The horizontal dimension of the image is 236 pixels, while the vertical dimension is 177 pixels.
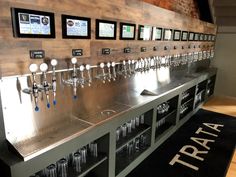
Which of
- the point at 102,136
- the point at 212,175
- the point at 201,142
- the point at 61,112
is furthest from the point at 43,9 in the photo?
the point at 201,142

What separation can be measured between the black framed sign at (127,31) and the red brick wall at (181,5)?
861 mm

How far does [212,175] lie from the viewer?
8.17 feet

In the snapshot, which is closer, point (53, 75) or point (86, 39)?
point (53, 75)

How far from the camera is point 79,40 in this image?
1899 millimetres

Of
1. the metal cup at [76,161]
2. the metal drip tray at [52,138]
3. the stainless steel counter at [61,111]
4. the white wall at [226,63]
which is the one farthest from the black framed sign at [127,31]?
the white wall at [226,63]

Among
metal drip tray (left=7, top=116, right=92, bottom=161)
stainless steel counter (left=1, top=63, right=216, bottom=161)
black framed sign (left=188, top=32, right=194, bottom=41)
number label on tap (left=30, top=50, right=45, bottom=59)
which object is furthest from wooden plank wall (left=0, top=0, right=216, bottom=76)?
black framed sign (left=188, top=32, right=194, bottom=41)

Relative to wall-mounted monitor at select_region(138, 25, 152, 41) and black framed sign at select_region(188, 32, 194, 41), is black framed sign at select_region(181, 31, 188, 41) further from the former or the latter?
wall-mounted monitor at select_region(138, 25, 152, 41)

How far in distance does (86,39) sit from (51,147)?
106 centimetres

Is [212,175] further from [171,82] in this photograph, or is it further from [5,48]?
[5,48]

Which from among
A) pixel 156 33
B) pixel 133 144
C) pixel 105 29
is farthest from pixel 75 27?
pixel 133 144

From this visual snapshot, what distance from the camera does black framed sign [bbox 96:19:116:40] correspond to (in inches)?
81.0

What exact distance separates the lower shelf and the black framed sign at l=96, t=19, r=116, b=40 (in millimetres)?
1481

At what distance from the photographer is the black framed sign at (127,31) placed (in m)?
2.39

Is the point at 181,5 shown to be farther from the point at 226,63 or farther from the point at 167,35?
the point at 226,63
